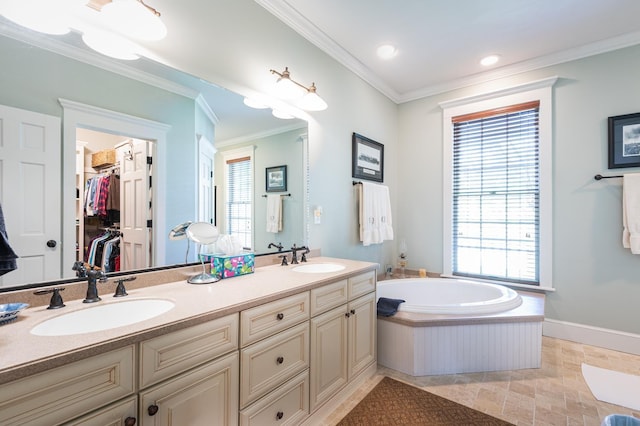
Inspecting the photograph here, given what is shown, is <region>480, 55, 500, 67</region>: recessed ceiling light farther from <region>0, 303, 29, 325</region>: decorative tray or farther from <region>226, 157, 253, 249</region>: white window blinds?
<region>0, 303, 29, 325</region>: decorative tray

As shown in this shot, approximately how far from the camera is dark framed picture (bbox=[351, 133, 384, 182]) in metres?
2.96

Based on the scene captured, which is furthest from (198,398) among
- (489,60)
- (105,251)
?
(489,60)

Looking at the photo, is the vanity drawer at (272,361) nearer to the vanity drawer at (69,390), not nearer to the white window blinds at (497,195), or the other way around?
the vanity drawer at (69,390)

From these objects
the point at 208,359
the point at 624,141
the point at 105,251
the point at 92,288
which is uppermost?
the point at 624,141

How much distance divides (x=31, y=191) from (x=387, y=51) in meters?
2.78

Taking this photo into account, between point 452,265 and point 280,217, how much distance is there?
2.25 meters

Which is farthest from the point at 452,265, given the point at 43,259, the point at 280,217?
the point at 43,259

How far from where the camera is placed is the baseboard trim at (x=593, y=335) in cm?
252

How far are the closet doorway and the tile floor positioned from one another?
146 centimetres

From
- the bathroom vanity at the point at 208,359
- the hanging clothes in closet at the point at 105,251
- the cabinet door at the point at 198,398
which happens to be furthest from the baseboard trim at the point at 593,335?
the hanging clothes in closet at the point at 105,251

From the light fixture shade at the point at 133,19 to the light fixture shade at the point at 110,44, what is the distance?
48mm

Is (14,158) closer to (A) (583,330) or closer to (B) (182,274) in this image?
(B) (182,274)

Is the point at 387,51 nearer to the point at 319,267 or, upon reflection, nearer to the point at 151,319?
the point at 319,267

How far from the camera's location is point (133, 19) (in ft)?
4.46
